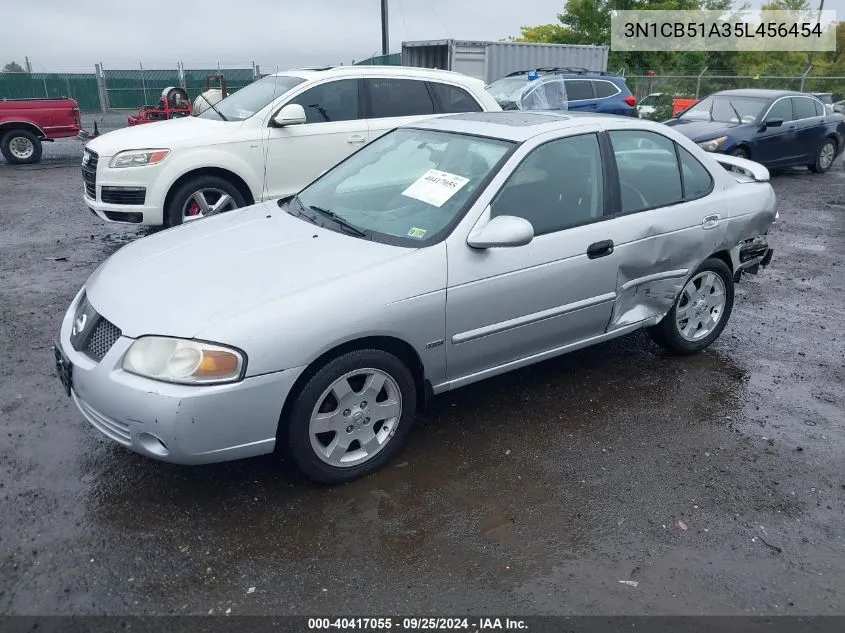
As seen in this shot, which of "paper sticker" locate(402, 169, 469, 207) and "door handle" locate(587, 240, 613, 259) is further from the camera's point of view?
"door handle" locate(587, 240, 613, 259)

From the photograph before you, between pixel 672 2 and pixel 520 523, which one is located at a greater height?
pixel 672 2

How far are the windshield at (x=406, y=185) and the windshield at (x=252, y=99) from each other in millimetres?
3167

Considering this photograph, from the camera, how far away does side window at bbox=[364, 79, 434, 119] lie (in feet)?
25.2

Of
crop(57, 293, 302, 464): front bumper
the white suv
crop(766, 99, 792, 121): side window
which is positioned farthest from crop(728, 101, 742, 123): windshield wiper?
crop(57, 293, 302, 464): front bumper

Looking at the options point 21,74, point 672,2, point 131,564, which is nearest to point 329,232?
point 131,564

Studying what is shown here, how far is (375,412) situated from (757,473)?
2019 mm

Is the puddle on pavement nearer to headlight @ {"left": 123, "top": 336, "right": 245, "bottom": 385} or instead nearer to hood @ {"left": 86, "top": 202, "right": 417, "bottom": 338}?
headlight @ {"left": 123, "top": 336, "right": 245, "bottom": 385}

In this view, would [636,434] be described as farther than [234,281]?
Yes

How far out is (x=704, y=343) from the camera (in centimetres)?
497

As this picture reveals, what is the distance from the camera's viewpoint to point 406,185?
4020 mm

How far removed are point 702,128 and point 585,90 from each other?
3260mm

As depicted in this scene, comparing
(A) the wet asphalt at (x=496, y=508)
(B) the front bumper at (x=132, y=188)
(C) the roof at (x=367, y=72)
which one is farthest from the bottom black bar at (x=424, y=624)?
(C) the roof at (x=367, y=72)

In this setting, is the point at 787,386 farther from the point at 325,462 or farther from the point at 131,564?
the point at 131,564

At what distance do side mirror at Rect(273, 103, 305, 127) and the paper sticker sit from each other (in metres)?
3.51
